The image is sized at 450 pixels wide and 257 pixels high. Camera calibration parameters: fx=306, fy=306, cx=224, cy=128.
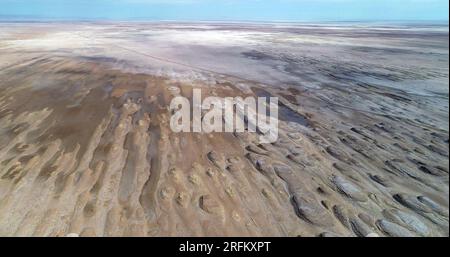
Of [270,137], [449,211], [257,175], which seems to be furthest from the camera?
[270,137]

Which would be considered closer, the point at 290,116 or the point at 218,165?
the point at 218,165

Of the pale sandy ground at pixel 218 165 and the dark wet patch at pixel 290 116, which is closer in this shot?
the pale sandy ground at pixel 218 165

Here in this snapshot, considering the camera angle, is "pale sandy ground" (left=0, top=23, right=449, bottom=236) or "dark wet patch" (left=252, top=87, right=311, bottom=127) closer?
"pale sandy ground" (left=0, top=23, right=449, bottom=236)

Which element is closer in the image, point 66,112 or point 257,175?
point 257,175

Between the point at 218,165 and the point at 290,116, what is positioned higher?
the point at 290,116

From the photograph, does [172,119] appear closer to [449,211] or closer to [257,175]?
[257,175]

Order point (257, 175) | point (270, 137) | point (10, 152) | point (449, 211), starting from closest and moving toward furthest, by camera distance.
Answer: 1. point (449, 211)
2. point (257, 175)
3. point (10, 152)
4. point (270, 137)

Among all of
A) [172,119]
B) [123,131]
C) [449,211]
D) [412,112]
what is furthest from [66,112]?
[412,112]
